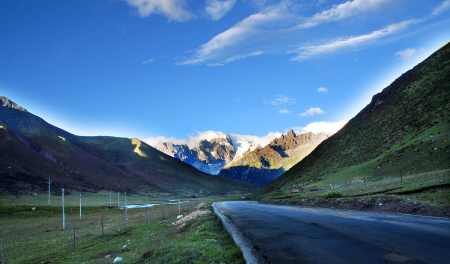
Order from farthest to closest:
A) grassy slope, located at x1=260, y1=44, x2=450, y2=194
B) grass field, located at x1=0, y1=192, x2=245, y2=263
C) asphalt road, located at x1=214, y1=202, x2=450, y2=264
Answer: grassy slope, located at x1=260, y1=44, x2=450, y2=194, grass field, located at x1=0, y1=192, x2=245, y2=263, asphalt road, located at x1=214, y1=202, x2=450, y2=264

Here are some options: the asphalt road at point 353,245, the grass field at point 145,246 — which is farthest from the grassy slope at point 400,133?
the grass field at point 145,246

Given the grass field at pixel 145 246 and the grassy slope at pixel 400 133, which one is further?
the grassy slope at pixel 400 133

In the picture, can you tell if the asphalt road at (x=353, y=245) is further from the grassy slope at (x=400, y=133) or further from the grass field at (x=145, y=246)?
the grassy slope at (x=400, y=133)

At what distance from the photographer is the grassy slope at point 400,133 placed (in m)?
46.7

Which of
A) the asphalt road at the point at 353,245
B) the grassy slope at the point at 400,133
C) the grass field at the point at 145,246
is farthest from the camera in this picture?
the grassy slope at the point at 400,133

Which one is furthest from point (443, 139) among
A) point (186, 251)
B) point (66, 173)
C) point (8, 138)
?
point (8, 138)

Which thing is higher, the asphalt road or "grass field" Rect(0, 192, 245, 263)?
the asphalt road

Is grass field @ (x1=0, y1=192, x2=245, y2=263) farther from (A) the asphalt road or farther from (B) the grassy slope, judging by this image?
(B) the grassy slope

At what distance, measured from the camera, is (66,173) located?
173 m

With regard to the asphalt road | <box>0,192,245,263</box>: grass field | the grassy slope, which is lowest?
<box>0,192,245,263</box>: grass field

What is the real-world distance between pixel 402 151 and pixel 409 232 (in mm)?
52438

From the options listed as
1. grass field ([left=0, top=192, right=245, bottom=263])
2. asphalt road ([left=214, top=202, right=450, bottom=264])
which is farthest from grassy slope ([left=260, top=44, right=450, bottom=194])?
grass field ([left=0, top=192, right=245, bottom=263])

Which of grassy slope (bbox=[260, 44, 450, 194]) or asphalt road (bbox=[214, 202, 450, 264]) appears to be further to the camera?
grassy slope (bbox=[260, 44, 450, 194])

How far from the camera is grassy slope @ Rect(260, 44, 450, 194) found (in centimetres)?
4669
